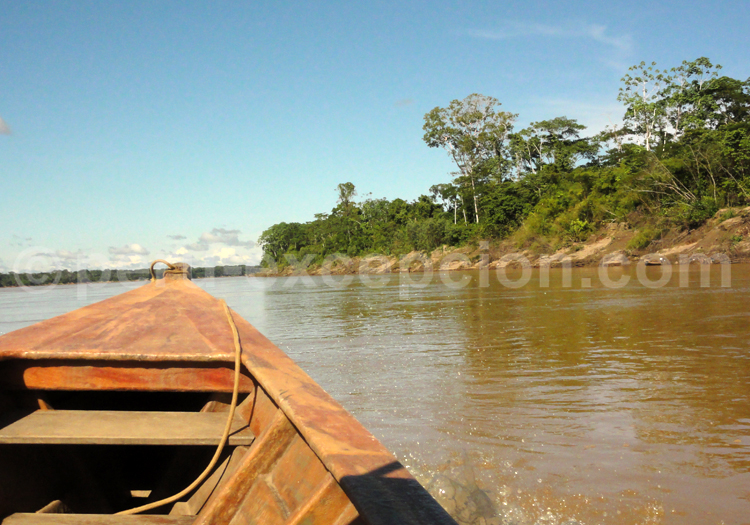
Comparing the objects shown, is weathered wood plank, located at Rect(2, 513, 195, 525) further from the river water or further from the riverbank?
the riverbank

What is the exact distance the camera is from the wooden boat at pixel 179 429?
1.47 meters

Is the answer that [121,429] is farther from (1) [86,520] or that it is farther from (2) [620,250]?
(2) [620,250]

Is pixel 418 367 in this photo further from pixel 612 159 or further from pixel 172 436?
pixel 612 159

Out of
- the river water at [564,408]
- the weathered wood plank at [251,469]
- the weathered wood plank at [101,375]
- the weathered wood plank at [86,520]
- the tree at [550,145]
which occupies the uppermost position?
the tree at [550,145]

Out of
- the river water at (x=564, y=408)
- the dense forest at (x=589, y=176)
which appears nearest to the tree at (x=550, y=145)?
the dense forest at (x=589, y=176)

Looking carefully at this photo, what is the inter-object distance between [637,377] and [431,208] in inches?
1908

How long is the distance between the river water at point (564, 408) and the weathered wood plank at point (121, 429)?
5.07ft

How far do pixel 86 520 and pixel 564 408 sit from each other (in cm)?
368

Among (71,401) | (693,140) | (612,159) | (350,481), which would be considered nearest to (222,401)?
(71,401)

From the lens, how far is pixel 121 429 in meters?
1.93

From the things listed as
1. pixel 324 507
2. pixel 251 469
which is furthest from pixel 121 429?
pixel 324 507

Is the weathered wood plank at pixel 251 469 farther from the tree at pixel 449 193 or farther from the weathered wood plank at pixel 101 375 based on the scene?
the tree at pixel 449 193

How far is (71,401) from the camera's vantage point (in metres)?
2.45

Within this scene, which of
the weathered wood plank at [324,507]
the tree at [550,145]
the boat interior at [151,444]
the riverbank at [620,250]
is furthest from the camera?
the tree at [550,145]
